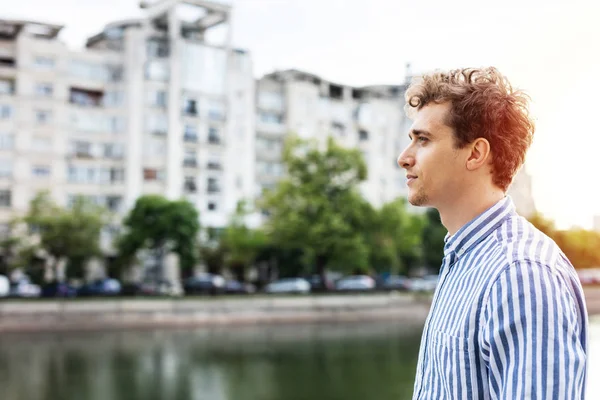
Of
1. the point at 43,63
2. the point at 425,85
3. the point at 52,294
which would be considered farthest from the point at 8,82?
the point at 425,85

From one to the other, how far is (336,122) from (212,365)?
3558 cm

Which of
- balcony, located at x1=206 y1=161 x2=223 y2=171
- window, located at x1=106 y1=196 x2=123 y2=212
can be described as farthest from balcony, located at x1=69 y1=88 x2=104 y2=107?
balcony, located at x1=206 y1=161 x2=223 y2=171

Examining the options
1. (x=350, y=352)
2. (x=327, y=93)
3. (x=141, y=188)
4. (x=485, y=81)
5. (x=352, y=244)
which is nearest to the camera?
(x=485, y=81)

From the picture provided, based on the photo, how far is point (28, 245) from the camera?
39312 millimetres

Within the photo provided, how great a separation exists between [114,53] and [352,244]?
17.8m

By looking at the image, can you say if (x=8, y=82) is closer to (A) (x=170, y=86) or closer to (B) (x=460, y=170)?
(A) (x=170, y=86)

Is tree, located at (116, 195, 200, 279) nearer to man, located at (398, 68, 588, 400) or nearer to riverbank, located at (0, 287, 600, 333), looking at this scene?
riverbank, located at (0, 287, 600, 333)

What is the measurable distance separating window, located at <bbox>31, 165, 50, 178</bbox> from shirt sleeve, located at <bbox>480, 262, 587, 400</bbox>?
146 feet

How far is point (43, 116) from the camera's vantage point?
44.0 metres

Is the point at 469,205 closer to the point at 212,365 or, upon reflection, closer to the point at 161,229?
the point at 212,365

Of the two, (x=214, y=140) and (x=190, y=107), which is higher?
(x=190, y=107)

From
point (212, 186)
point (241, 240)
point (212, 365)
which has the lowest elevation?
point (212, 365)

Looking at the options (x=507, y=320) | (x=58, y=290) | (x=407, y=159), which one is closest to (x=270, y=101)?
(x=58, y=290)

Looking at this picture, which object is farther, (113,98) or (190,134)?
(190,134)
